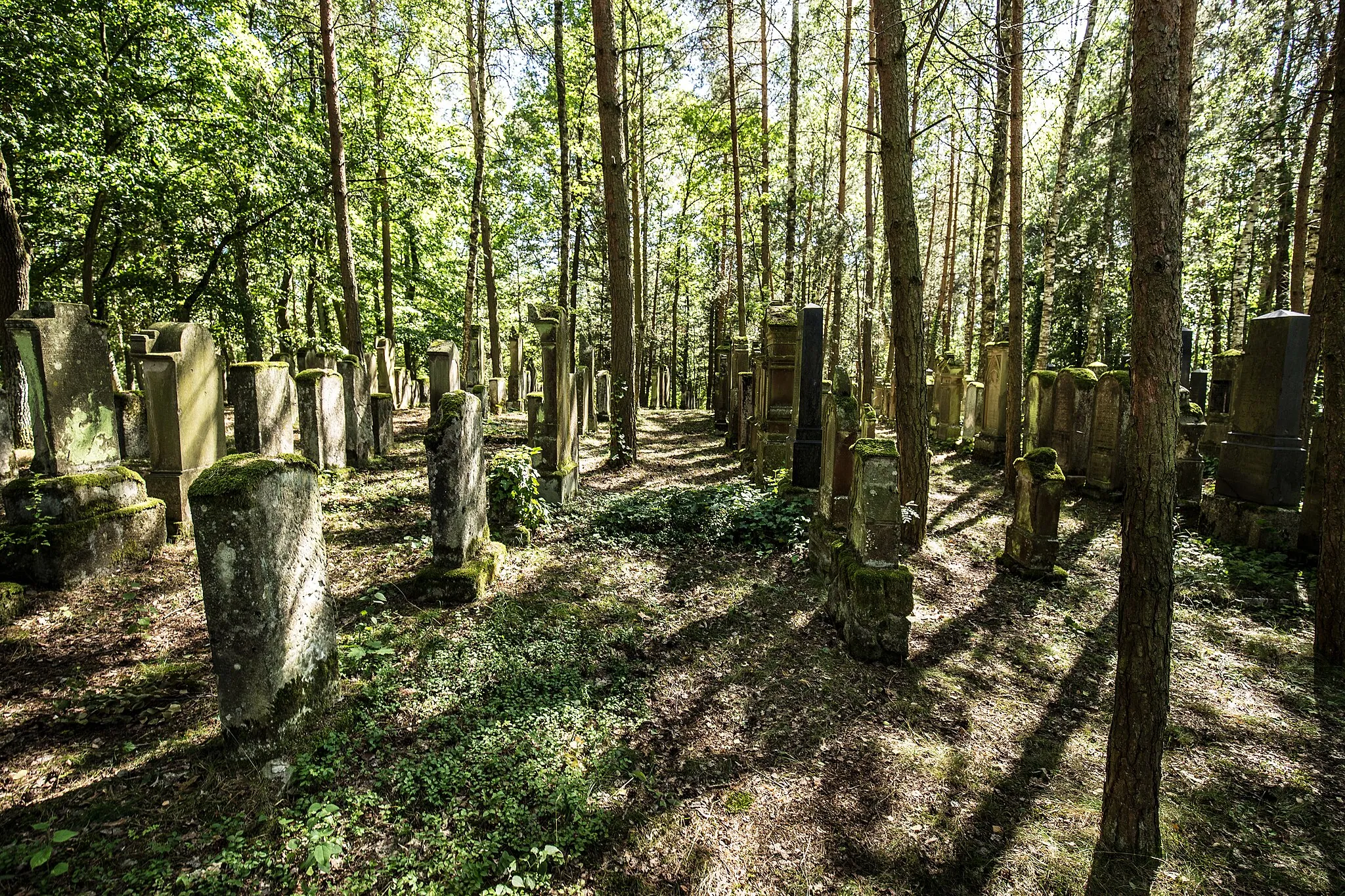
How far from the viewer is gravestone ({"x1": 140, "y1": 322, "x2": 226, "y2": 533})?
212 inches

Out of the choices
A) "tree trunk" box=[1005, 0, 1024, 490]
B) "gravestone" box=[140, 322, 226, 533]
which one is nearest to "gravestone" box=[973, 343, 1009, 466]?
"tree trunk" box=[1005, 0, 1024, 490]

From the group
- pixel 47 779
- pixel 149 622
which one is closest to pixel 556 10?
pixel 149 622

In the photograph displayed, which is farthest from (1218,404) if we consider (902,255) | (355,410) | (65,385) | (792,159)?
(65,385)

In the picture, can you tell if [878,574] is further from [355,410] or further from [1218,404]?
[1218,404]

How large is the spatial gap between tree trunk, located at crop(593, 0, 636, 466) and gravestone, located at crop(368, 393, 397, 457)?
155 inches

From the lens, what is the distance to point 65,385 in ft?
16.7

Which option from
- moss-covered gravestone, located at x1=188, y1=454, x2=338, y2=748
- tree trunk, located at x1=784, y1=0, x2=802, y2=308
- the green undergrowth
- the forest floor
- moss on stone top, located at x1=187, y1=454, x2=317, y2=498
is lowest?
the forest floor

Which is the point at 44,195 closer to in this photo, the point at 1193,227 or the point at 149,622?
the point at 149,622

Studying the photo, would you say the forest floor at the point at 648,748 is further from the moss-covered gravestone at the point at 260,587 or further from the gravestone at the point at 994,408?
the gravestone at the point at 994,408

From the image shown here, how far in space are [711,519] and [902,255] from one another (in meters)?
3.84

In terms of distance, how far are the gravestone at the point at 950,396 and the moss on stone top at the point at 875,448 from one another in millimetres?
10706

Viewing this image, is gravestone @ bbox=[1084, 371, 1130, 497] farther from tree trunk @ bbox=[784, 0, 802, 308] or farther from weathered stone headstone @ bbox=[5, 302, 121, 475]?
weathered stone headstone @ bbox=[5, 302, 121, 475]

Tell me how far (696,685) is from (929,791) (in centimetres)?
165

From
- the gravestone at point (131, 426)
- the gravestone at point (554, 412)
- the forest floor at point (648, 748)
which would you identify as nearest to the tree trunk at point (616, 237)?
the gravestone at point (554, 412)
